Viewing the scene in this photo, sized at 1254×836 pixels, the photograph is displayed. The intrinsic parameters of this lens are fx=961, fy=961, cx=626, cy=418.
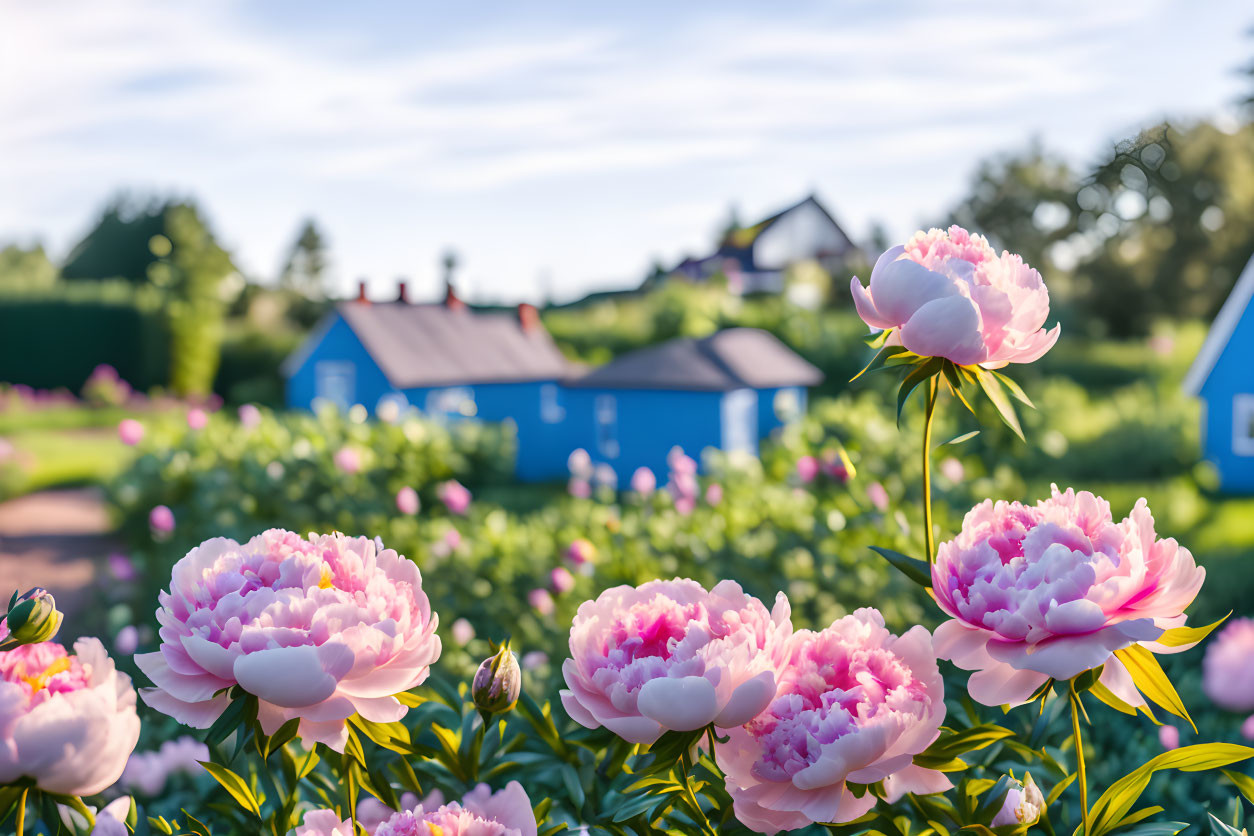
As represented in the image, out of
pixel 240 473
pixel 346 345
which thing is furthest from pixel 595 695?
pixel 346 345

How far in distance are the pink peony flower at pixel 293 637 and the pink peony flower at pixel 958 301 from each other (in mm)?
710

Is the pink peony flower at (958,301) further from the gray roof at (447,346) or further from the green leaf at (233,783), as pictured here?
the gray roof at (447,346)

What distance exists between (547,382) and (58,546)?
7.34 meters

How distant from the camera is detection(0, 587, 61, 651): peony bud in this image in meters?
1.09

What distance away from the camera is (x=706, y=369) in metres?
11.0

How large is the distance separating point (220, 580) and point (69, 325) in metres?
25.0

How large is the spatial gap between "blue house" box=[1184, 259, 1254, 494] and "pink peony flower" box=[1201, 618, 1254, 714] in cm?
750

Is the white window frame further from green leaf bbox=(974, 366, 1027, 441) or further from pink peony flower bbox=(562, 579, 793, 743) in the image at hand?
pink peony flower bbox=(562, 579, 793, 743)

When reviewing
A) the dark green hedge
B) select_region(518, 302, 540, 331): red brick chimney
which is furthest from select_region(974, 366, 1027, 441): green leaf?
the dark green hedge

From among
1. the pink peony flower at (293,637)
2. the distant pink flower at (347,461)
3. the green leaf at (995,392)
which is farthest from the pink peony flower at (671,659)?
the distant pink flower at (347,461)

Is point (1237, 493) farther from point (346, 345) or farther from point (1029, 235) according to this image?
point (1029, 235)

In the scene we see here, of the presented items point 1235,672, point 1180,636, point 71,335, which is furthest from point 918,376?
point 71,335

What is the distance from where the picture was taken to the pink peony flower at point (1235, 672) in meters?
2.91

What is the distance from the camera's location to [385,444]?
8.21 m
